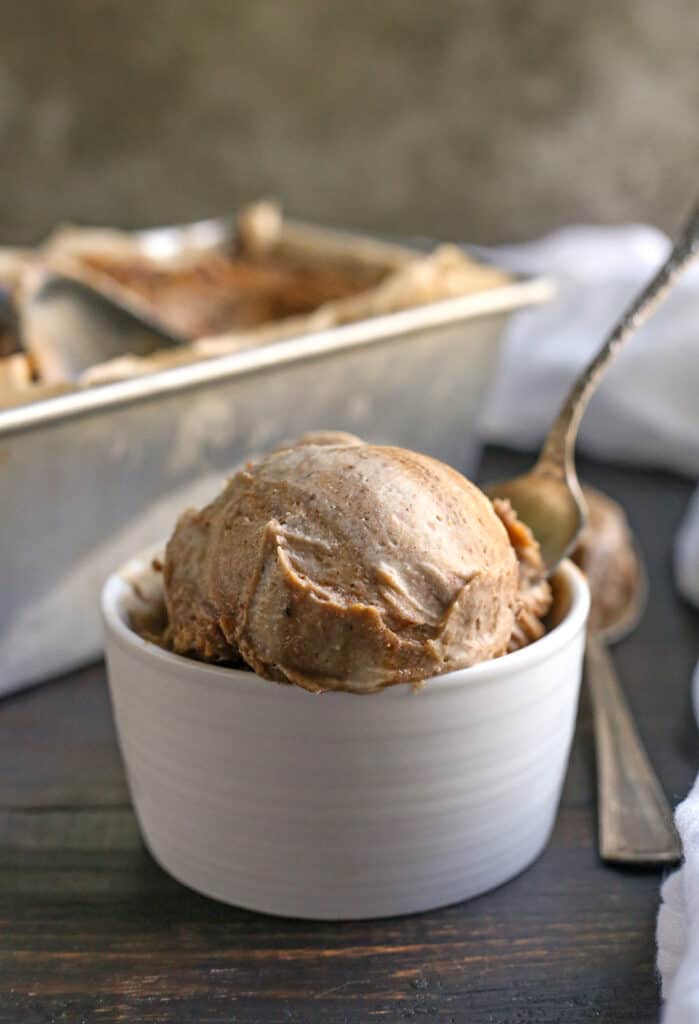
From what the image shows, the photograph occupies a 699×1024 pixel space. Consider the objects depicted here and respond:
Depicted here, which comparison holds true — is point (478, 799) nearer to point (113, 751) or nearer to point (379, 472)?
point (379, 472)

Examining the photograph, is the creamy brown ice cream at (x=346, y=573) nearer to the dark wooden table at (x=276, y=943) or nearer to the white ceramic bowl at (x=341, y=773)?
the white ceramic bowl at (x=341, y=773)

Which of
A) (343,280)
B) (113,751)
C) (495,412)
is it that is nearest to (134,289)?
(343,280)

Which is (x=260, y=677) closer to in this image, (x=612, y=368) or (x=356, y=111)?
(x=612, y=368)

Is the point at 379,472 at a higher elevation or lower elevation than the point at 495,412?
higher

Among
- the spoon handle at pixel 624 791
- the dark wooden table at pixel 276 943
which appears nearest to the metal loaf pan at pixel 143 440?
the dark wooden table at pixel 276 943

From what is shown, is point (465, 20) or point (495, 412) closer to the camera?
point (495, 412)

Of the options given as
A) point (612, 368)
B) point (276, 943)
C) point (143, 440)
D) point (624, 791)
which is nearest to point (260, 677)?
point (276, 943)
